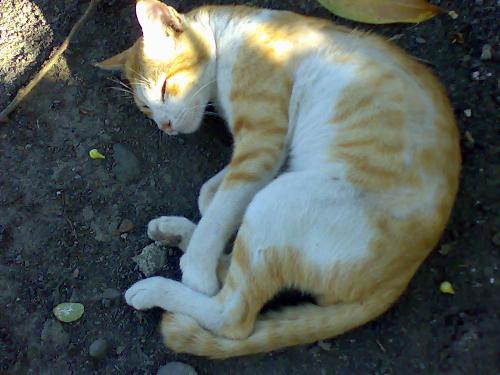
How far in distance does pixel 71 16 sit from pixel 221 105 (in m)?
1.06

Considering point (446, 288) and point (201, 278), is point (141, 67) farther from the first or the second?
point (446, 288)

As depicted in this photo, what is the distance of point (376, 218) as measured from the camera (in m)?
2.12

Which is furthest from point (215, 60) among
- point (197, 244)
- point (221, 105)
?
point (197, 244)

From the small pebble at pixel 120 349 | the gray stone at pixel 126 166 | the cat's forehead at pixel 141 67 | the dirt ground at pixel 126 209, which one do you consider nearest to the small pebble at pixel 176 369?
the dirt ground at pixel 126 209

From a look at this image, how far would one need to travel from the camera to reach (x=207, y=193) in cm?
262

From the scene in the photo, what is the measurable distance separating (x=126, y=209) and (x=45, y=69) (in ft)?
2.86

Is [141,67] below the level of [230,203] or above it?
above

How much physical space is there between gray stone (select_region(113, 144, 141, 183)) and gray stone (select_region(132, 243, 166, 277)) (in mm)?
365

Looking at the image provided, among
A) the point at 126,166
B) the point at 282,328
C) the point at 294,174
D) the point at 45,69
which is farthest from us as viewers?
the point at 45,69


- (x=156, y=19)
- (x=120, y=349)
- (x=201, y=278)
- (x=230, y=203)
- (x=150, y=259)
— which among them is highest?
(x=156, y=19)

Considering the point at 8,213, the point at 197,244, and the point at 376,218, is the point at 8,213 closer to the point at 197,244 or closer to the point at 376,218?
the point at 197,244

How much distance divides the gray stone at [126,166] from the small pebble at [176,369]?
0.86 metres

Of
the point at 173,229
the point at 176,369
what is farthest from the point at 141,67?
the point at 176,369

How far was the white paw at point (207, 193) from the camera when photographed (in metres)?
2.61
